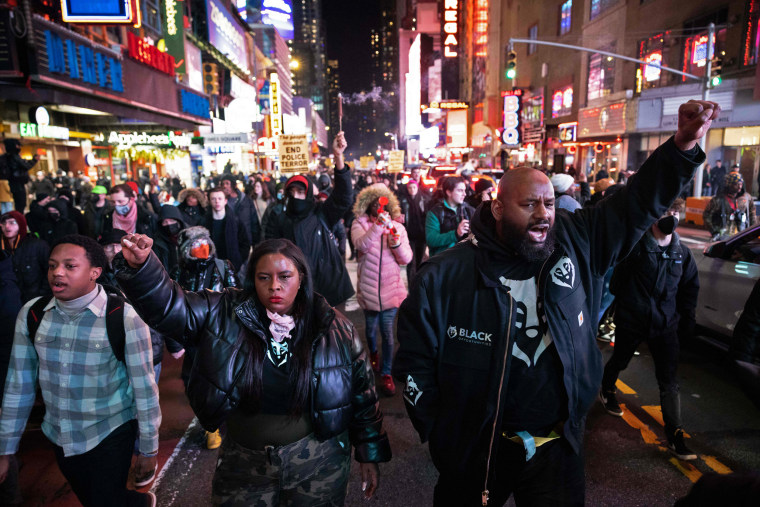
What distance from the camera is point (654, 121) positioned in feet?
89.9

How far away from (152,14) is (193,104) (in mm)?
7383

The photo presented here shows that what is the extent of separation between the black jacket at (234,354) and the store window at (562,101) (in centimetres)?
3876

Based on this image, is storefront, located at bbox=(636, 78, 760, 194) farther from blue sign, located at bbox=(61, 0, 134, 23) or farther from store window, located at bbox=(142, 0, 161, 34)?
store window, located at bbox=(142, 0, 161, 34)

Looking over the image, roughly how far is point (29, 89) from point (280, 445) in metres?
11.9

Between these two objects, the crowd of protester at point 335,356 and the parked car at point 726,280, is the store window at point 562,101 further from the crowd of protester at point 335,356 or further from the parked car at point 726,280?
the crowd of protester at point 335,356

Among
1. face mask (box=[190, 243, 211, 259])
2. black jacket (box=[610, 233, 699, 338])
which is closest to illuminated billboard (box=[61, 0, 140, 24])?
face mask (box=[190, 243, 211, 259])

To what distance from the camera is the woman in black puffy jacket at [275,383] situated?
2361 millimetres

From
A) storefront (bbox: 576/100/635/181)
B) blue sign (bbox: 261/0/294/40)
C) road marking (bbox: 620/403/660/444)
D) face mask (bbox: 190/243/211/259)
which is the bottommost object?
road marking (bbox: 620/403/660/444)

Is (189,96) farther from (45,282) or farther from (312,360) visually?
(312,360)

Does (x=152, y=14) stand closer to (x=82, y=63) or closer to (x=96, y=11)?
(x=96, y=11)

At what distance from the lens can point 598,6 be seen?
33.5 metres

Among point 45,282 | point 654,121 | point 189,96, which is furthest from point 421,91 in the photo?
point 45,282

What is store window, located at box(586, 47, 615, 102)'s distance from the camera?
104 ft

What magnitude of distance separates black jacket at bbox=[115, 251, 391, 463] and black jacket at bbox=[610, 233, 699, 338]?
9.15ft
